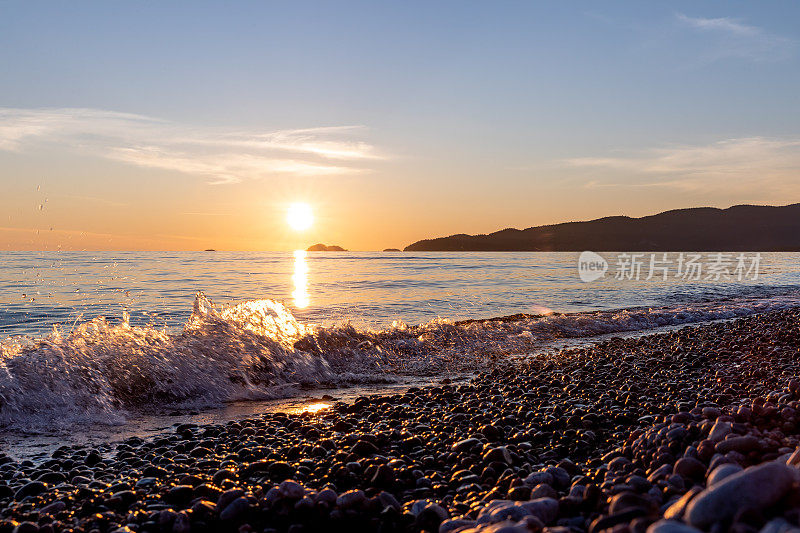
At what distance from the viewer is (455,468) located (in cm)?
490

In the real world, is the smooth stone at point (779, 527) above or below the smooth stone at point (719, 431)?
above

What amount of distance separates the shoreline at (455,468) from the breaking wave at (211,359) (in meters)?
1.95

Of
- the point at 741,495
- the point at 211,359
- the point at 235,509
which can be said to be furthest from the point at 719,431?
the point at 211,359

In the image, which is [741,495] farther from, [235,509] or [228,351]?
[228,351]

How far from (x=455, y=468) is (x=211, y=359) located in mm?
6474

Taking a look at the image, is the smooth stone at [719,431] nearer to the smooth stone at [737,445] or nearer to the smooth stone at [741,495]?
the smooth stone at [737,445]

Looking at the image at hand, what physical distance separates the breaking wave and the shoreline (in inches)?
76.6

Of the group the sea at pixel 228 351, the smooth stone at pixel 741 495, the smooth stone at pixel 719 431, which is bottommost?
the sea at pixel 228 351

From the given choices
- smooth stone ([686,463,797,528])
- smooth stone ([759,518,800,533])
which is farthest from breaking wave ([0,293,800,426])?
smooth stone ([759,518,800,533])

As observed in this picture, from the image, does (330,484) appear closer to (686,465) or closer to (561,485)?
(561,485)

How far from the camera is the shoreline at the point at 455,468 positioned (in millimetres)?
3180

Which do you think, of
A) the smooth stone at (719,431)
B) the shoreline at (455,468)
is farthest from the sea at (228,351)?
the smooth stone at (719,431)

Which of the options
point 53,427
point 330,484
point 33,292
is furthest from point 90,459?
point 33,292

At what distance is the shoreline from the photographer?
125 inches
